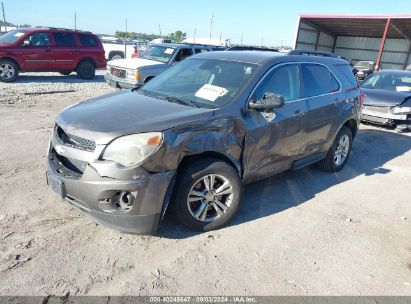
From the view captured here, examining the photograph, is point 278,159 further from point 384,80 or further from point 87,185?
point 384,80

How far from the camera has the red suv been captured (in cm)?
1252

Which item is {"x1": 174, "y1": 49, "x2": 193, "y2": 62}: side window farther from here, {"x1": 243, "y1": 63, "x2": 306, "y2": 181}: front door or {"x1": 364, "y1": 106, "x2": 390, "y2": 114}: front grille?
{"x1": 243, "y1": 63, "x2": 306, "y2": 181}: front door

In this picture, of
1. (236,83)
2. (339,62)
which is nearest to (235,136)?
(236,83)

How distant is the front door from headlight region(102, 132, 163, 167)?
119 cm

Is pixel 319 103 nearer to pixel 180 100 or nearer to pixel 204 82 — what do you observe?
pixel 204 82

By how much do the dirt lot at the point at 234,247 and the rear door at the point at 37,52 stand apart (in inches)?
349

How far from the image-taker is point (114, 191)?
304cm

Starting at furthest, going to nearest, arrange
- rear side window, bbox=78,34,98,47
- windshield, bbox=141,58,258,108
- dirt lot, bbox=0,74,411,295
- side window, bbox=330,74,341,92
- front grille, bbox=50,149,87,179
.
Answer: rear side window, bbox=78,34,98,47 → side window, bbox=330,74,341,92 → windshield, bbox=141,58,258,108 → front grille, bbox=50,149,87,179 → dirt lot, bbox=0,74,411,295

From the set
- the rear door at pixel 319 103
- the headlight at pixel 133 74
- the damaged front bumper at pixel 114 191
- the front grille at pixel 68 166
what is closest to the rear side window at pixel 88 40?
the headlight at pixel 133 74

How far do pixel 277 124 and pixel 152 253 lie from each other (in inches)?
78.2

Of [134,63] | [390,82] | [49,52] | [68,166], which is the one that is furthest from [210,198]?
[49,52]

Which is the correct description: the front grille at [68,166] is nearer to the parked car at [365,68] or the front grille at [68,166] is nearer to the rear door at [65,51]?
the rear door at [65,51]

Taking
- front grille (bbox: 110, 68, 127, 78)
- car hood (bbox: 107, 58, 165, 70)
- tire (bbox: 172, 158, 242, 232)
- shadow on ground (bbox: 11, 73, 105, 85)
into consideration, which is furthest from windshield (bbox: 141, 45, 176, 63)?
tire (bbox: 172, 158, 242, 232)

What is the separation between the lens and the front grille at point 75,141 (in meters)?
3.12
